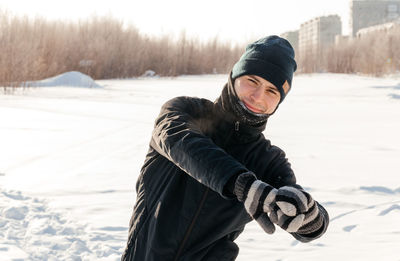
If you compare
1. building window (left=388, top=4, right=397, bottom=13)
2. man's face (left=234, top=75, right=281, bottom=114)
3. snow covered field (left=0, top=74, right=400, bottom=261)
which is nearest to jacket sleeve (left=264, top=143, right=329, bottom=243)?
man's face (left=234, top=75, right=281, bottom=114)

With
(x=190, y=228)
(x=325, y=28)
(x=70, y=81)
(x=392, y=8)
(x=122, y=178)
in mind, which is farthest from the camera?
(x=325, y=28)

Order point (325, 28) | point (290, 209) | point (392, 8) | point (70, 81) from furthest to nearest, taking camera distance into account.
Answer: point (325, 28), point (392, 8), point (70, 81), point (290, 209)

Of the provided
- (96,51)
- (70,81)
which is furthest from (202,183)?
(96,51)

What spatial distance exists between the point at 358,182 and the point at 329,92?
6601 mm

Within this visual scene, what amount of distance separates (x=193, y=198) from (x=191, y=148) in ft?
0.69

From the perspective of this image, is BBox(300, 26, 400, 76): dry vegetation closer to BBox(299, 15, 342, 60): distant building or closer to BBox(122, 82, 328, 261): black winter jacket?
BBox(122, 82, 328, 261): black winter jacket

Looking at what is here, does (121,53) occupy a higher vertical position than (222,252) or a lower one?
higher

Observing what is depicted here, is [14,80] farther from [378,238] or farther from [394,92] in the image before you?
[378,238]

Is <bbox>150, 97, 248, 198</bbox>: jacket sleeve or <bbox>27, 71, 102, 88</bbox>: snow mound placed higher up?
<bbox>150, 97, 248, 198</bbox>: jacket sleeve

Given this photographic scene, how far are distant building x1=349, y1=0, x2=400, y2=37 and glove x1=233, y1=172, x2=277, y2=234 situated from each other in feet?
158

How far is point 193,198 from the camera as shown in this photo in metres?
1.07

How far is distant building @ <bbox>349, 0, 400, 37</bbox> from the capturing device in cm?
4597

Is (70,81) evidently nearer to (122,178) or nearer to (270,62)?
(122,178)

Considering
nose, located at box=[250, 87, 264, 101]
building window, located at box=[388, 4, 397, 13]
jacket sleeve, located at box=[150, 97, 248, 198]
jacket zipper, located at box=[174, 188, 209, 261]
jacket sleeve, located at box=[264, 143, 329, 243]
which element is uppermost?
building window, located at box=[388, 4, 397, 13]
